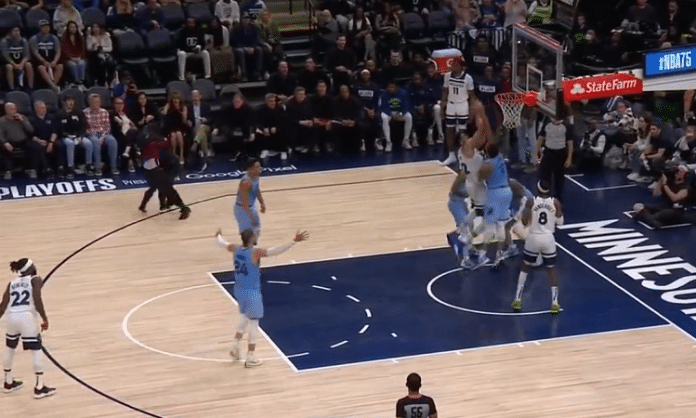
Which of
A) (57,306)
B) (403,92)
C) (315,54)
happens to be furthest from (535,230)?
(315,54)

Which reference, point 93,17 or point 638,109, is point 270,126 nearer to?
point 93,17

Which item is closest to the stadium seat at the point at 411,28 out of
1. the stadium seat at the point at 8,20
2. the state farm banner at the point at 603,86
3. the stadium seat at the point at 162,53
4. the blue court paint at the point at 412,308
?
the stadium seat at the point at 162,53

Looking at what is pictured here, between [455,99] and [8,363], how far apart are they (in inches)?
468

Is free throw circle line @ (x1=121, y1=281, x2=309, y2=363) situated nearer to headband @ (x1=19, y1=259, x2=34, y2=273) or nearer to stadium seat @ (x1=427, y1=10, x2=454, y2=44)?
headband @ (x1=19, y1=259, x2=34, y2=273)

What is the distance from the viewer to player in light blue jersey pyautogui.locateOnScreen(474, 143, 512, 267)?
21359mm

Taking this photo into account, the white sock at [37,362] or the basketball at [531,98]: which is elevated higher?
the basketball at [531,98]

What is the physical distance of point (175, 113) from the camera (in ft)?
89.9

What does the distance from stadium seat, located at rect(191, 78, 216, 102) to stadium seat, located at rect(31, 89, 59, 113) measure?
2831mm

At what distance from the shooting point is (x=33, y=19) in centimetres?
2989

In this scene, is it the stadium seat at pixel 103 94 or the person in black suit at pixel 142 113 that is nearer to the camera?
the person in black suit at pixel 142 113

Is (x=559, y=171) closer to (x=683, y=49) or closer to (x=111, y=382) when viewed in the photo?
(x=683, y=49)

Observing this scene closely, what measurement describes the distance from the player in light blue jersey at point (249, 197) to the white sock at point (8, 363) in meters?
4.55

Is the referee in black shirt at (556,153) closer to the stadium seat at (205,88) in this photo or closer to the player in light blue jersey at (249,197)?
the player in light blue jersey at (249,197)

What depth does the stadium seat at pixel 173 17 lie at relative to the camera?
3105 cm
